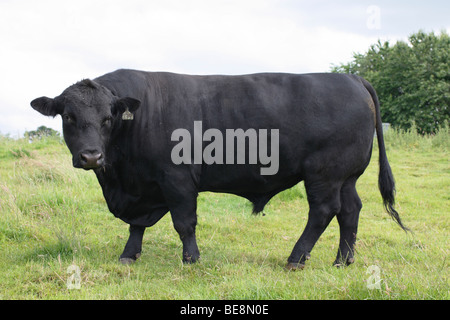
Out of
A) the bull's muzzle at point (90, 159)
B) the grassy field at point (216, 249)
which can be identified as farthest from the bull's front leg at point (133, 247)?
the bull's muzzle at point (90, 159)

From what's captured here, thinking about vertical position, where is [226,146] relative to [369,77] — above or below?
below

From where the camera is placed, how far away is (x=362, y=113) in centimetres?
502

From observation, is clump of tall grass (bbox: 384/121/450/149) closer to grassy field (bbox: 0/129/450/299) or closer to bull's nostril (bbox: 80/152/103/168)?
grassy field (bbox: 0/129/450/299)

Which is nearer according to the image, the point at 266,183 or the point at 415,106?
the point at 266,183

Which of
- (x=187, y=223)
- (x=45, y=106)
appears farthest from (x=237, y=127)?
(x=45, y=106)

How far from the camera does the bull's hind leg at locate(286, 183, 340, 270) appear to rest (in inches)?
193

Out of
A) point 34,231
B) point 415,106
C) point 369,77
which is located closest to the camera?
point 34,231

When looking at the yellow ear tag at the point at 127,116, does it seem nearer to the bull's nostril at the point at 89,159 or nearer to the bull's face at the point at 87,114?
the bull's face at the point at 87,114

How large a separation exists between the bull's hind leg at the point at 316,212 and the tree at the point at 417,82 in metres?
24.6

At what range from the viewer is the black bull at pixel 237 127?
191 inches

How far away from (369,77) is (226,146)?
32728mm

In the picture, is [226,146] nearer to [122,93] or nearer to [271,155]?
[271,155]

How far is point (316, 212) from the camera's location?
4.95 metres
